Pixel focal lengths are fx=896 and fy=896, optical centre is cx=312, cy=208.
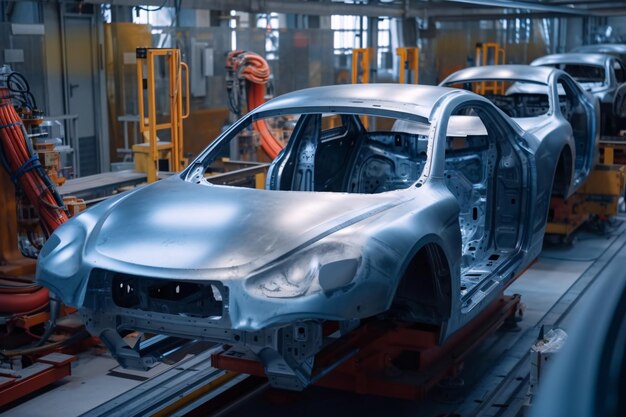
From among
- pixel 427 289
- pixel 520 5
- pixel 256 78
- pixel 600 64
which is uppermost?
pixel 520 5

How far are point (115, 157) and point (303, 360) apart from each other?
7345mm

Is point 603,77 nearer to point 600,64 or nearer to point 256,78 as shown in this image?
point 600,64

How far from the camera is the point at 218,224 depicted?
3.87 meters

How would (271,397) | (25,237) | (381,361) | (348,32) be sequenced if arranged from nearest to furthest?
(381,361) → (271,397) → (25,237) → (348,32)

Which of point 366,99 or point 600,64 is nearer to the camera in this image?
point 366,99

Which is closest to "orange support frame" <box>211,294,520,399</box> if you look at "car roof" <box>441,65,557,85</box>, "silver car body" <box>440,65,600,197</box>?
"silver car body" <box>440,65,600,197</box>

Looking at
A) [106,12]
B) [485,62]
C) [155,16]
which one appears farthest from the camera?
Answer: [485,62]

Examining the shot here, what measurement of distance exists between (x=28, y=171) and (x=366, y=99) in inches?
96.3

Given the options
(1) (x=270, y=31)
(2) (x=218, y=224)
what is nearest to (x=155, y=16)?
(1) (x=270, y=31)

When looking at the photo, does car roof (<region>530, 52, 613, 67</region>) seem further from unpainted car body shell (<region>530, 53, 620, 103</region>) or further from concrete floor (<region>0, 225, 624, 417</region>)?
concrete floor (<region>0, 225, 624, 417</region>)

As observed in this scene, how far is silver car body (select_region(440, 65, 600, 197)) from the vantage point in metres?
6.74

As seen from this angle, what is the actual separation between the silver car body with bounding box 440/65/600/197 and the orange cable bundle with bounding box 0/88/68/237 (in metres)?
3.32

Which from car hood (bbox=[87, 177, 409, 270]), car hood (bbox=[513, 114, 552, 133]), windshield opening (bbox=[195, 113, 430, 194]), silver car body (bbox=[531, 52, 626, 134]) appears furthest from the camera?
silver car body (bbox=[531, 52, 626, 134])

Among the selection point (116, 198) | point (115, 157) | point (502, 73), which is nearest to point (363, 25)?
point (115, 157)
